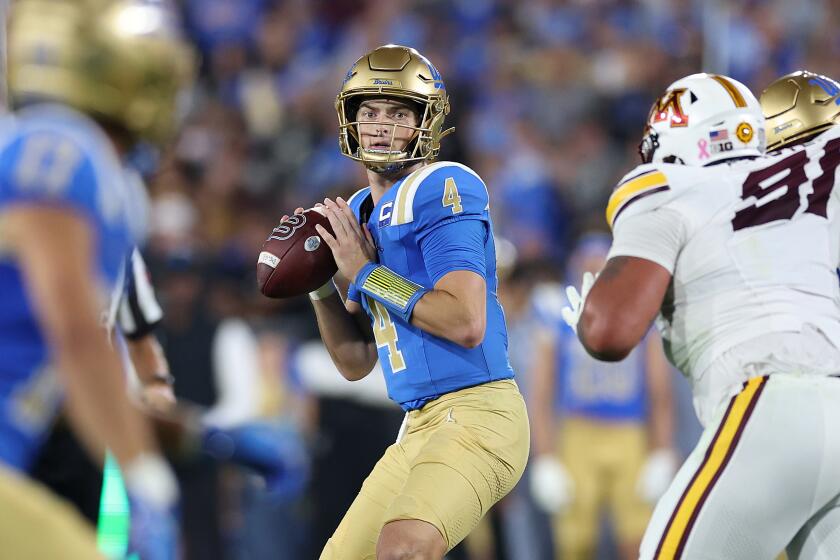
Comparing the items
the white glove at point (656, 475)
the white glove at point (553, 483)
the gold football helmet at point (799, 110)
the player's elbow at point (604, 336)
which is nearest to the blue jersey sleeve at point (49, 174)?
the player's elbow at point (604, 336)

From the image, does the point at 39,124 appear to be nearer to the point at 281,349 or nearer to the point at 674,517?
the point at 674,517

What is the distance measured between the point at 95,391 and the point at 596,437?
610cm

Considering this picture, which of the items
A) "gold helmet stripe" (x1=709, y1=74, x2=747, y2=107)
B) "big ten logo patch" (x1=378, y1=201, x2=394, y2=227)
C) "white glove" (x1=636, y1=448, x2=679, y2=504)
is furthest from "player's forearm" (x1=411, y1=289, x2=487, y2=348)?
"white glove" (x1=636, y1=448, x2=679, y2=504)

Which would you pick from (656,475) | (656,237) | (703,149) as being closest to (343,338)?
(656,237)

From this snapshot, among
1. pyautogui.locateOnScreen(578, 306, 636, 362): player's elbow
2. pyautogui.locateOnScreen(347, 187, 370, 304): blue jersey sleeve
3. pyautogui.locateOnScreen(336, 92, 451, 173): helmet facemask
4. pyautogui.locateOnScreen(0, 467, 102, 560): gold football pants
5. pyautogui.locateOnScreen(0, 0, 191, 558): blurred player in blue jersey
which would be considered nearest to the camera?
pyautogui.locateOnScreen(0, 467, 102, 560): gold football pants

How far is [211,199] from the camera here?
32.5 ft

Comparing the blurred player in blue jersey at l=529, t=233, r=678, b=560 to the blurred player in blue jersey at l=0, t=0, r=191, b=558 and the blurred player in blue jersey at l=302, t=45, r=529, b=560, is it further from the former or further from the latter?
the blurred player in blue jersey at l=0, t=0, r=191, b=558

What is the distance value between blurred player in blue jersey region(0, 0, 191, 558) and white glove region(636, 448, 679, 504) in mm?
5274

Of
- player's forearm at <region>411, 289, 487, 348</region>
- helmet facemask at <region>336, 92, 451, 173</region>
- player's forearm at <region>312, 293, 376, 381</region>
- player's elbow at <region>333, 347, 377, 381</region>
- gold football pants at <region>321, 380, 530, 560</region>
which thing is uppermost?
helmet facemask at <region>336, 92, 451, 173</region>

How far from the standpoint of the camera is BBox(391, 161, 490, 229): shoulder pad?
12.6 ft

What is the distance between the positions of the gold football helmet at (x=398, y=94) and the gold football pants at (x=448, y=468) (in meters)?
0.83

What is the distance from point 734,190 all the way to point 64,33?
1.92m

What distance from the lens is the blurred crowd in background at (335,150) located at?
742cm

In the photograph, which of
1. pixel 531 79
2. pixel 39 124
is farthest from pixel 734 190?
pixel 531 79
